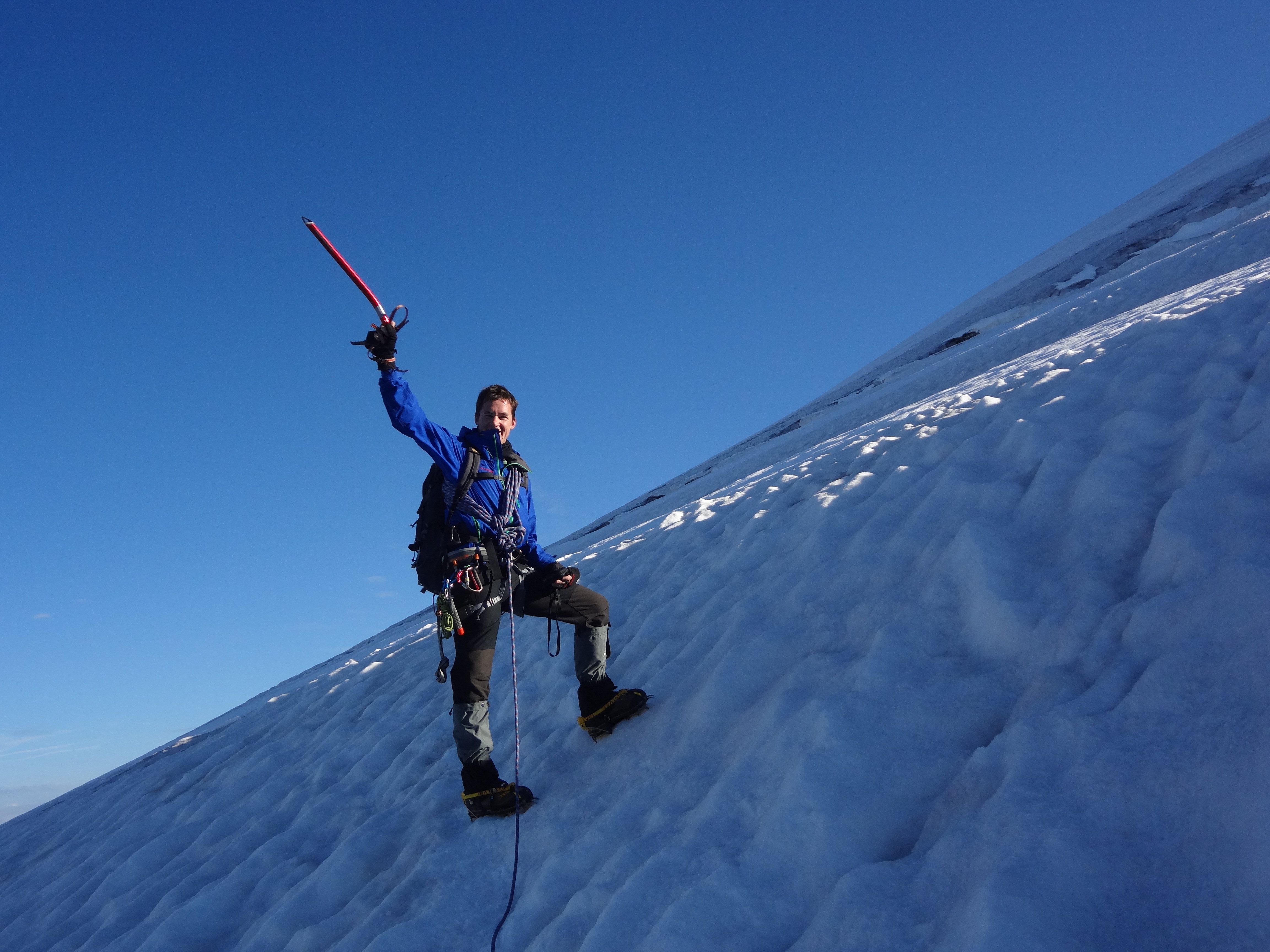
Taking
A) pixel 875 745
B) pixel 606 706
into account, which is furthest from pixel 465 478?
pixel 875 745

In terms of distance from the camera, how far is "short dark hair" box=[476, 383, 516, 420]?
396cm

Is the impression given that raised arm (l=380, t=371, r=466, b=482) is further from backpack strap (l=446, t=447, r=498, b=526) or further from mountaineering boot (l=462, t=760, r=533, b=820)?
mountaineering boot (l=462, t=760, r=533, b=820)

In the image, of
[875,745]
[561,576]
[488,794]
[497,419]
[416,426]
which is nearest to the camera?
[875,745]

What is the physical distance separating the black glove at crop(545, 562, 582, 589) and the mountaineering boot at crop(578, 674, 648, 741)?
22.0 inches

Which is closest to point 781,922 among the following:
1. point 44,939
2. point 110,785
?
point 44,939

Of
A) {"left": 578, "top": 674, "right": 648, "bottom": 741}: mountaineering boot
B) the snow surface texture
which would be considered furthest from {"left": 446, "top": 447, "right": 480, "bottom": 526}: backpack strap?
the snow surface texture

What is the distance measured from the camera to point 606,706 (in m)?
3.87

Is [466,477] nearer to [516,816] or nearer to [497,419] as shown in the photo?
[497,419]

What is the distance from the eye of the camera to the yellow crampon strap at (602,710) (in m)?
3.86

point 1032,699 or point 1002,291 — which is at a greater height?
point 1002,291

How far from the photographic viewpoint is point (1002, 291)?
17.6 meters

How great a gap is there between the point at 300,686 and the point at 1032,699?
7.97 metres

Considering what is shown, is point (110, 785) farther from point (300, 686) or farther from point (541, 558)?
point (541, 558)

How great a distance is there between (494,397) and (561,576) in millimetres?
1025
